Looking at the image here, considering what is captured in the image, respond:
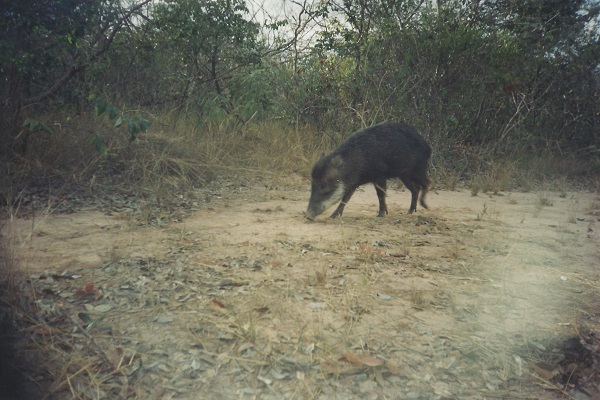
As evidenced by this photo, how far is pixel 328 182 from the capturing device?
5.35m

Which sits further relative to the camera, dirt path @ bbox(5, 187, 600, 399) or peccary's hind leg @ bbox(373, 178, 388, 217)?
peccary's hind leg @ bbox(373, 178, 388, 217)

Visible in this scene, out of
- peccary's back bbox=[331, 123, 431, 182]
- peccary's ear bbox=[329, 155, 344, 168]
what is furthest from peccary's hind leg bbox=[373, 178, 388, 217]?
peccary's ear bbox=[329, 155, 344, 168]

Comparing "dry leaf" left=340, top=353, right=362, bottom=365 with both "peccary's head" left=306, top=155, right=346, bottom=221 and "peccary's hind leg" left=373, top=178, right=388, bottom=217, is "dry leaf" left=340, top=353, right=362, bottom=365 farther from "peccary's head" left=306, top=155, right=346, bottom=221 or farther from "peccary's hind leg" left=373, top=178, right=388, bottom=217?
"peccary's hind leg" left=373, top=178, right=388, bottom=217

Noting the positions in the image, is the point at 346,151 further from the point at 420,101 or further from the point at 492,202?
the point at 420,101

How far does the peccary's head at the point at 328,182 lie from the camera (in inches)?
209

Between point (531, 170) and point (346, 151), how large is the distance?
5.35 m

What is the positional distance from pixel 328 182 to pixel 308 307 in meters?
2.74

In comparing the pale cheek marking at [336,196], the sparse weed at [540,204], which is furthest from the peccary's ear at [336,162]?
the sparse weed at [540,204]

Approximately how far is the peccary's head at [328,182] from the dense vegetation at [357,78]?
6.58ft

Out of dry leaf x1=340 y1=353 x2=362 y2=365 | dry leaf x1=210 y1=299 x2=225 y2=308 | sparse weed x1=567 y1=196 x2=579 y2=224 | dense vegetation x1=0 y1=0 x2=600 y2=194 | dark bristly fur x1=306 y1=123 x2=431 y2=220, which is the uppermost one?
dense vegetation x1=0 y1=0 x2=600 y2=194

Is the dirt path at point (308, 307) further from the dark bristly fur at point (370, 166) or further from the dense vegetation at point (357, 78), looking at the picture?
the dense vegetation at point (357, 78)

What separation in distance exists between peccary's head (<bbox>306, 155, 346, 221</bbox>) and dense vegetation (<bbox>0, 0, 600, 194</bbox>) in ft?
6.58

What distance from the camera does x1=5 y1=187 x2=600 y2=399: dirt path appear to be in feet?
7.02

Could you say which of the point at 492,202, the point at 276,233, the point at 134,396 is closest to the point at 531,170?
the point at 492,202
